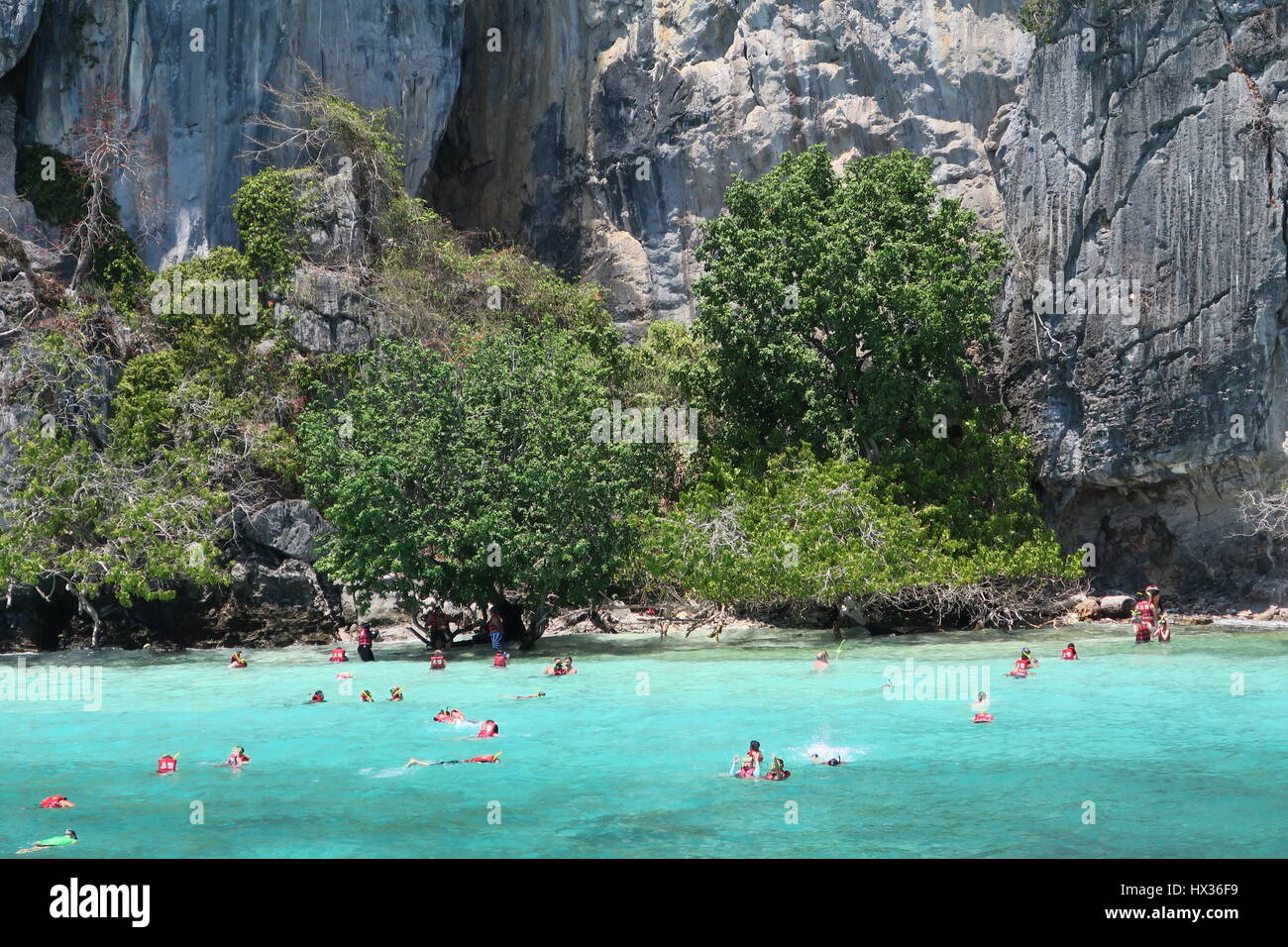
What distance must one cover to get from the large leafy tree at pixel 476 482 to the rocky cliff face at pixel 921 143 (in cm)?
552

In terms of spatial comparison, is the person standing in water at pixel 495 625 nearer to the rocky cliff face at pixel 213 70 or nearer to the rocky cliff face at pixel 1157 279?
the rocky cliff face at pixel 213 70

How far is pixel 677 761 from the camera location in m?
17.4

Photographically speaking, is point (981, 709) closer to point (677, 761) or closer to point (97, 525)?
point (677, 761)

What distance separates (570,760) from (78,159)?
23696 millimetres

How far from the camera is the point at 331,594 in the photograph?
3134 centimetres

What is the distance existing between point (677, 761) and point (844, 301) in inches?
592

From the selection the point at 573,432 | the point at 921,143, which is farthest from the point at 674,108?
Answer: the point at 573,432

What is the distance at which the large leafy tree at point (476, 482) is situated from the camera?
27.1 metres

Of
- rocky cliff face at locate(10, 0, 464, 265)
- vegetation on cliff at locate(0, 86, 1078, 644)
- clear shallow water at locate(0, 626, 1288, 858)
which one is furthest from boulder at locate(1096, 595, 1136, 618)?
rocky cliff face at locate(10, 0, 464, 265)

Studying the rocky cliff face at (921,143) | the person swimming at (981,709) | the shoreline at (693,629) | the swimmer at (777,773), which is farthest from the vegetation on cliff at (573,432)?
the swimmer at (777,773)

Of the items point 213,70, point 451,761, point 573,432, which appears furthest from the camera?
point 213,70

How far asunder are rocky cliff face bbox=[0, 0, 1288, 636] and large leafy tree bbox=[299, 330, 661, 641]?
552 centimetres
